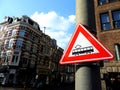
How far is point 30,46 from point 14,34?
4.93m

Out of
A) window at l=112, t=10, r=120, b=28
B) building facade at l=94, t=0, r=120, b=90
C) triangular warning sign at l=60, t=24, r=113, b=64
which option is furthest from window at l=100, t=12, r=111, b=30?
triangular warning sign at l=60, t=24, r=113, b=64

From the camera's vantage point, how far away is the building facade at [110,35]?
1226 centimetres

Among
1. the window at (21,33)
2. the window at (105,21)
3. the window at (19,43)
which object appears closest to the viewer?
the window at (105,21)

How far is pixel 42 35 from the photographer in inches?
1668

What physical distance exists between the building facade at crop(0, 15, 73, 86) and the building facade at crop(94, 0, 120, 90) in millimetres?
23853

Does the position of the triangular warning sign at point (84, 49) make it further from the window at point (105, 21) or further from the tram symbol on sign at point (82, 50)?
the window at point (105, 21)

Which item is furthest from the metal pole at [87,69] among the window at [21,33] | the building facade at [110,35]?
the window at [21,33]

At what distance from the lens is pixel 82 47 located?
1.73m

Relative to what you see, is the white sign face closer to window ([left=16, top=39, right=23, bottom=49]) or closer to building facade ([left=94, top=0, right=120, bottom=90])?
building facade ([left=94, top=0, right=120, bottom=90])

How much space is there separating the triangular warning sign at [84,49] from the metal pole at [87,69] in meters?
0.08

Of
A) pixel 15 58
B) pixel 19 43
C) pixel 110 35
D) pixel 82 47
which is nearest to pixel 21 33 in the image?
pixel 19 43

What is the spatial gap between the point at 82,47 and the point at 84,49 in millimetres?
38

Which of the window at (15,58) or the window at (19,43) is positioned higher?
the window at (19,43)

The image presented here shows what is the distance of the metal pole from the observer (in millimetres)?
1458
